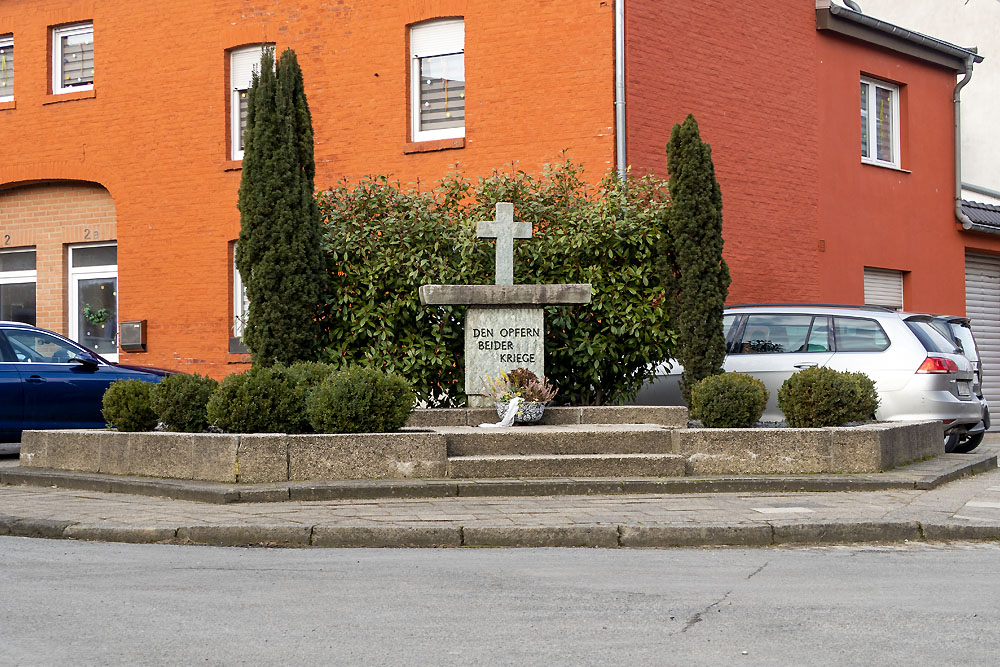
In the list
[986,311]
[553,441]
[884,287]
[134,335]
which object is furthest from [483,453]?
[986,311]

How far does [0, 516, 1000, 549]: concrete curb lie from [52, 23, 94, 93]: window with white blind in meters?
13.7

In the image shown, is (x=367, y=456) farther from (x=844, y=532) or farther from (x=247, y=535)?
(x=844, y=532)

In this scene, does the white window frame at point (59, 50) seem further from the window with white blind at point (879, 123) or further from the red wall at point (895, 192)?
the window with white blind at point (879, 123)

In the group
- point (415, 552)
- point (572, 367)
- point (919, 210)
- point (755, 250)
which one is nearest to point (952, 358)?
point (572, 367)

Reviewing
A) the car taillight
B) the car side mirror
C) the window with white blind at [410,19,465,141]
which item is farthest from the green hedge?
the window with white blind at [410,19,465,141]

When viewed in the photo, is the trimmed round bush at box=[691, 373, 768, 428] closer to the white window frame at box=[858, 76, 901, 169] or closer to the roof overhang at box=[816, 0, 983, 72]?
the roof overhang at box=[816, 0, 983, 72]

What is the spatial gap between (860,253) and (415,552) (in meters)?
14.0

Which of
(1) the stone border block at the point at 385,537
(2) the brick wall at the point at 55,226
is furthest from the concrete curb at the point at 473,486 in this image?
(2) the brick wall at the point at 55,226

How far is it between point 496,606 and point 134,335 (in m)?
14.6

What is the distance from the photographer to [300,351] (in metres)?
12.6

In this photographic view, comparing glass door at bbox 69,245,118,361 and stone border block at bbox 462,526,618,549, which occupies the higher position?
glass door at bbox 69,245,118,361

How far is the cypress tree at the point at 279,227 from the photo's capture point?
12.5m

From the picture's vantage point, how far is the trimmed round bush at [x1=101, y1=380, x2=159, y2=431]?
36.4 ft

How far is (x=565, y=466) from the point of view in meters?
10.3
